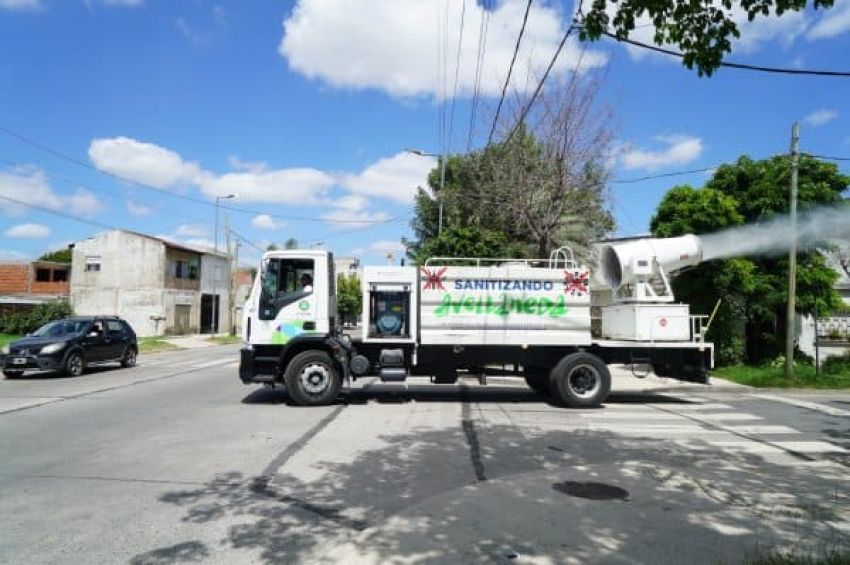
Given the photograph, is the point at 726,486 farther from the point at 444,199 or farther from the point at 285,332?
the point at 444,199

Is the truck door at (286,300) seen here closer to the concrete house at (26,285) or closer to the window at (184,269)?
the window at (184,269)

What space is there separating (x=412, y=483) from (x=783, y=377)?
48.0ft

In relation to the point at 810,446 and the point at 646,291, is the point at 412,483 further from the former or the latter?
the point at 646,291

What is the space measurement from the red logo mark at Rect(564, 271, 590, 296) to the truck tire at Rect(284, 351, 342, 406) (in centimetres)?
473

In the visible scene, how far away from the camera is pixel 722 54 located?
19.1ft

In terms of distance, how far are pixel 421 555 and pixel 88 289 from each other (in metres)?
51.1

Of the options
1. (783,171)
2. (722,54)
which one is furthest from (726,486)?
(783,171)

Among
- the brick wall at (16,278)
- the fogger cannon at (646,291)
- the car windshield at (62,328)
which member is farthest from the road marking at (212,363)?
the brick wall at (16,278)

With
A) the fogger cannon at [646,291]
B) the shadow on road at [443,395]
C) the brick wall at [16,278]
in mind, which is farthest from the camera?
the brick wall at [16,278]

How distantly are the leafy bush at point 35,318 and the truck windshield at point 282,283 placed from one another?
3081 cm

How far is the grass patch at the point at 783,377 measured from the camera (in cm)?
1747

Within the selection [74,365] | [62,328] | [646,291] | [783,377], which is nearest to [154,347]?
[62,328]

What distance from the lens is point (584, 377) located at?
1330cm

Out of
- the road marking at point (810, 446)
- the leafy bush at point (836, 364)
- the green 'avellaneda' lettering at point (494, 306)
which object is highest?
the green 'avellaneda' lettering at point (494, 306)
